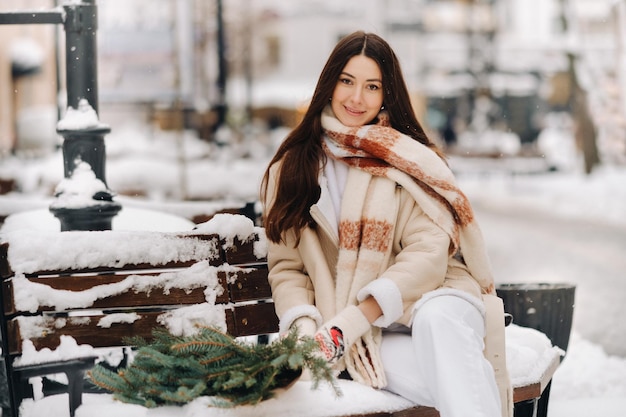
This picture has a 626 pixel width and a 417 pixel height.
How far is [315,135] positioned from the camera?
155 inches

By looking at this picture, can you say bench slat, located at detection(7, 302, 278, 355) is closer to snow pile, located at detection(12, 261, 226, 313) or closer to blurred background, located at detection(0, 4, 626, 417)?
snow pile, located at detection(12, 261, 226, 313)

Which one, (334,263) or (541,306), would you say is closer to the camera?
(334,263)

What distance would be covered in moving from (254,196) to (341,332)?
10.3 meters

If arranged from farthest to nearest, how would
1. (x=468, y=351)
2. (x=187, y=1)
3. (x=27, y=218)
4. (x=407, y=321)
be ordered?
(x=187, y=1), (x=27, y=218), (x=407, y=321), (x=468, y=351)

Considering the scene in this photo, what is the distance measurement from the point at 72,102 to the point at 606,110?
838 inches

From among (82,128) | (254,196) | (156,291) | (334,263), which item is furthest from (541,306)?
(254,196)

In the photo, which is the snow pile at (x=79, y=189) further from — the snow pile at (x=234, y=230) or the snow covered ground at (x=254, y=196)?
the snow pile at (x=234, y=230)

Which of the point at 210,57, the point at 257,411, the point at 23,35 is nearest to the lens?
the point at 257,411

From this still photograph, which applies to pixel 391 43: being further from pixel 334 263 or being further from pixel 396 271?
pixel 396 271

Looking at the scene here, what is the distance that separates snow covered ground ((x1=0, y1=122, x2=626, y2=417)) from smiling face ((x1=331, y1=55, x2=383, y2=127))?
1.39 m

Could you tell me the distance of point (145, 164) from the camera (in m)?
17.1

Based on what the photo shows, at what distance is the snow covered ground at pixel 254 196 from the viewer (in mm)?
5312

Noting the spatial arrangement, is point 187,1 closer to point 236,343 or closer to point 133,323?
point 133,323

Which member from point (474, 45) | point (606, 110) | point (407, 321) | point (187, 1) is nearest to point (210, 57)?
point (474, 45)
